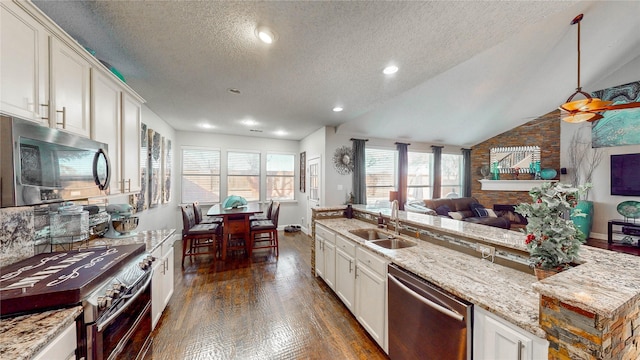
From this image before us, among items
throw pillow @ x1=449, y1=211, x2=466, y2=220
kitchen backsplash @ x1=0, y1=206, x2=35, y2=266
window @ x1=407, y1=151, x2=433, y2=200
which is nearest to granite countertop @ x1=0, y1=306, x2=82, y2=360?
kitchen backsplash @ x1=0, y1=206, x2=35, y2=266

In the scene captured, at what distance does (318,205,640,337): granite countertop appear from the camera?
2.64ft

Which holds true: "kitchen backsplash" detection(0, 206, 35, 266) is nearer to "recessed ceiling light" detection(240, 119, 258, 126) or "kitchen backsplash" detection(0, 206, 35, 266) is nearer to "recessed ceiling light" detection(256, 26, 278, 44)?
"recessed ceiling light" detection(256, 26, 278, 44)

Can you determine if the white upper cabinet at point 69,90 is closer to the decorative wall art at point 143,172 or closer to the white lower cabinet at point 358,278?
the decorative wall art at point 143,172

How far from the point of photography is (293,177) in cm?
641

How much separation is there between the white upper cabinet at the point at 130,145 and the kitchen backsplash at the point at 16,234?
2.04ft

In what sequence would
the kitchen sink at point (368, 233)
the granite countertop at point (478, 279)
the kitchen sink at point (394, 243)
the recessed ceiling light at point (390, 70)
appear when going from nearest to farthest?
the granite countertop at point (478, 279)
the kitchen sink at point (394, 243)
the recessed ceiling light at point (390, 70)
the kitchen sink at point (368, 233)

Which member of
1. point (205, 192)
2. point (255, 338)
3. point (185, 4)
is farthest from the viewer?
point (205, 192)

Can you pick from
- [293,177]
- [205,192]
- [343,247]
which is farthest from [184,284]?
[293,177]

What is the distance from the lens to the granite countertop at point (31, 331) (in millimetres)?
708

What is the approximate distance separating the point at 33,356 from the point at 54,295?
28cm

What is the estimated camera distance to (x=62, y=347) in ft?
2.83

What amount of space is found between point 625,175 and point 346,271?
21.9ft

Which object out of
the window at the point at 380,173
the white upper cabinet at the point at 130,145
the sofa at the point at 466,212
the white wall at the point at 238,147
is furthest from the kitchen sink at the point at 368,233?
the white wall at the point at 238,147

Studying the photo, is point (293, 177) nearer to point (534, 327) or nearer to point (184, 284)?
point (184, 284)
